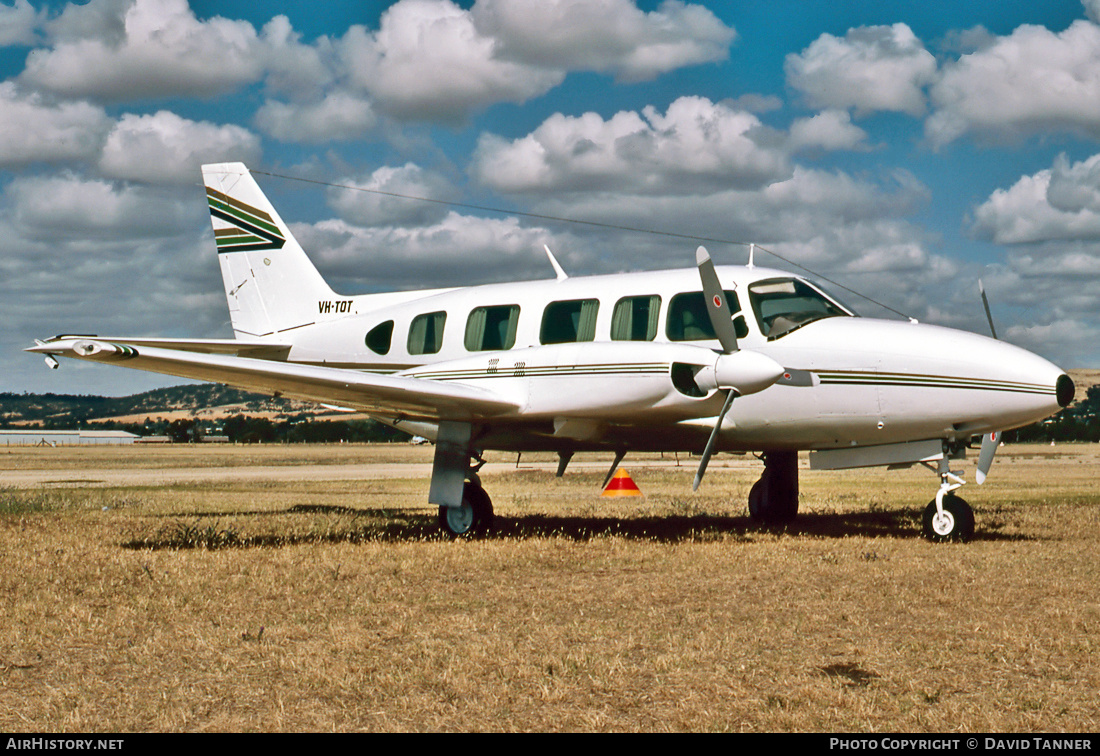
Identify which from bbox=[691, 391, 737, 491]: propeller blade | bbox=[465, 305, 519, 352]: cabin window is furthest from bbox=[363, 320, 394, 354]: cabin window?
bbox=[691, 391, 737, 491]: propeller blade

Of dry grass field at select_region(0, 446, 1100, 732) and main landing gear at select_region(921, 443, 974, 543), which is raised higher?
main landing gear at select_region(921, 443, 974, 543)

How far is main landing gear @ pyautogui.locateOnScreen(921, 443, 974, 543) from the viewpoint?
11570mm

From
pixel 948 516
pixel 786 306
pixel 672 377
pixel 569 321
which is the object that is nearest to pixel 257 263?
pixel 569 321

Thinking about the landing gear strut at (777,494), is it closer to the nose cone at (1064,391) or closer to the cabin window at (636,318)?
the cabin window at (636,318)

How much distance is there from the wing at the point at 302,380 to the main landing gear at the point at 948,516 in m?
5.48

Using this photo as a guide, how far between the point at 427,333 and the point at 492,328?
4.33ft

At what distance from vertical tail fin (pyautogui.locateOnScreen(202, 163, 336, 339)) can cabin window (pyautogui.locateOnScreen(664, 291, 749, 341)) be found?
286 inches

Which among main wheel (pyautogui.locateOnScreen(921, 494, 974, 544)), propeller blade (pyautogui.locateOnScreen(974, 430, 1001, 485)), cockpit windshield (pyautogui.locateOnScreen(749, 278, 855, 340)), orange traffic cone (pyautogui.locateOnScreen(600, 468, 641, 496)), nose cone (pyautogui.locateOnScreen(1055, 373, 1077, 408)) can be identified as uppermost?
cockpit windshield (pyautogui.locateOnScreen(749, 278, 855, 340))

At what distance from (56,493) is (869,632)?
20197mm

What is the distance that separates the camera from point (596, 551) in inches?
439

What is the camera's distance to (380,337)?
15203 millimetres

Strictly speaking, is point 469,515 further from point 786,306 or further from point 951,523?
point 951,523

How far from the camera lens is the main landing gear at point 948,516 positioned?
38.0 ft

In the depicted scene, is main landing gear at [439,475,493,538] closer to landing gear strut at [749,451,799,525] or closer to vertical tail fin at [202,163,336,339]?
landing gear strut at [749,451,799,525]
